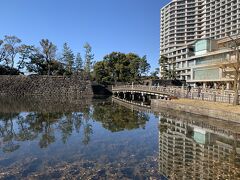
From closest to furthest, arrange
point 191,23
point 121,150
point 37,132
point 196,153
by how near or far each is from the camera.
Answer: point 196,153 → point 121,150 → point 37,132 → point 191,23

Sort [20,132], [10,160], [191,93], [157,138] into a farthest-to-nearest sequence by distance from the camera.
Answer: [191,93] → [20,132] → [157,138] → [10,160]

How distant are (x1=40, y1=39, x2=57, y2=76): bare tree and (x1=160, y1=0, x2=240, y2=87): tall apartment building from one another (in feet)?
132

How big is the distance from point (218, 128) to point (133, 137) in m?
6.59

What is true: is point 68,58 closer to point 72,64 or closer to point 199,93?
A: point 72,64

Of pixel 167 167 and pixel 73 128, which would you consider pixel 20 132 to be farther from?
pixel 167 167

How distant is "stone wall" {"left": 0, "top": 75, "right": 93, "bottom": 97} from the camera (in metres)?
64.4

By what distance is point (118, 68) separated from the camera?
2995 inches

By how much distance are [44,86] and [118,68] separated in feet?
71.6

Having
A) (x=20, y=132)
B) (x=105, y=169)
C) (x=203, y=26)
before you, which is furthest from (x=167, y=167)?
(x=203, y=26)

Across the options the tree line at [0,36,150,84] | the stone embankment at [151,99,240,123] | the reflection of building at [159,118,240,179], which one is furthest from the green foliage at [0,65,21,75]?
the reflection of building at [159,118,240,179]

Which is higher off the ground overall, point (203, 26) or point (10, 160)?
point (203, 26)

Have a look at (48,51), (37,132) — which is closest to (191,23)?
(48,51)

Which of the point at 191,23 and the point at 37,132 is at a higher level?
the point at 191,23

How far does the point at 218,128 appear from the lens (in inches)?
754
